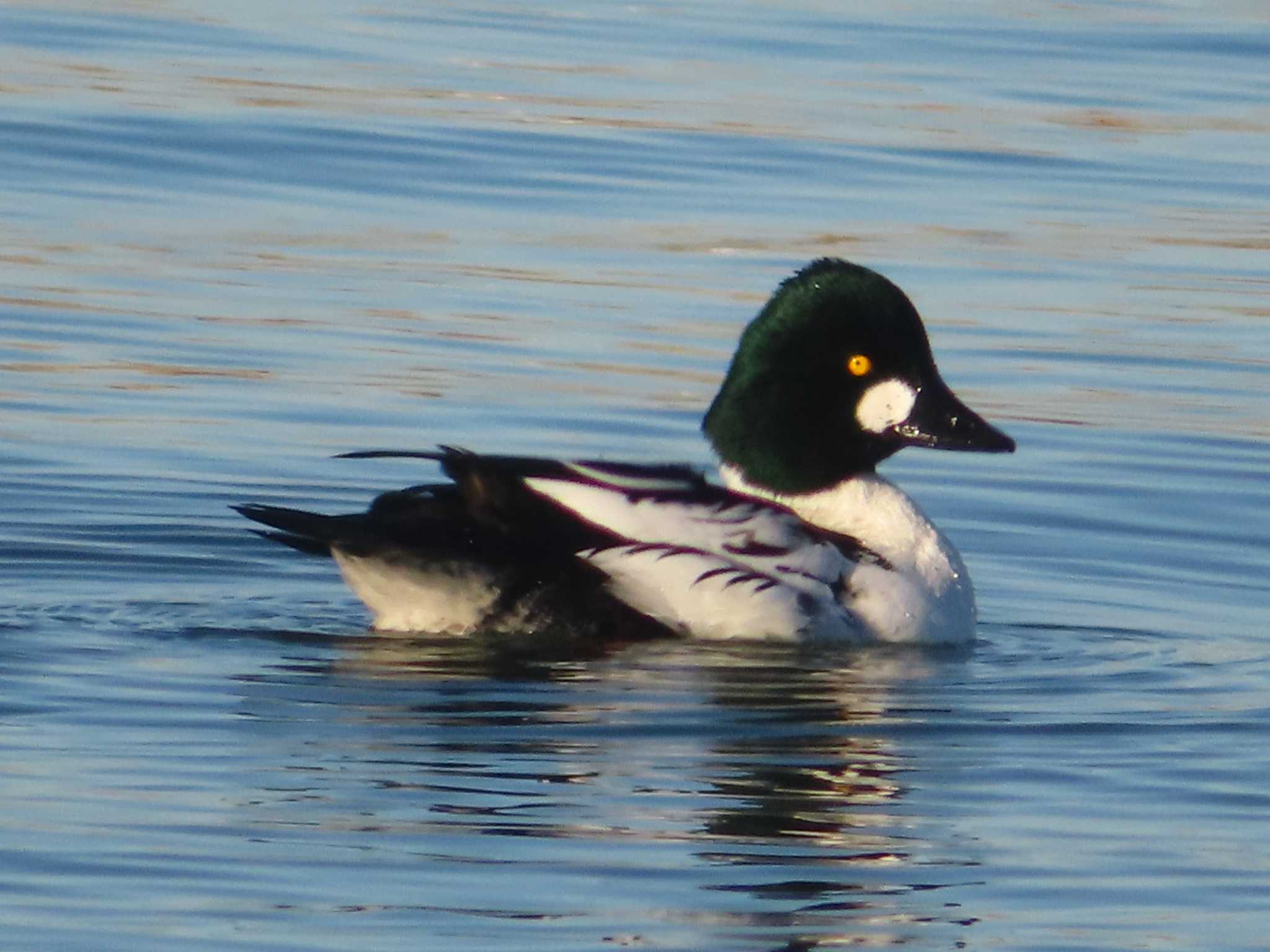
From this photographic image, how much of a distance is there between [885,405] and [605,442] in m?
2.39

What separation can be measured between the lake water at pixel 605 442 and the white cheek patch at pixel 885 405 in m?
0.71

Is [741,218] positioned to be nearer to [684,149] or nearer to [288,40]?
[684,149]

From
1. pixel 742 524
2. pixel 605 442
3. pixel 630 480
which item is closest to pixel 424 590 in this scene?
pixel 630 480

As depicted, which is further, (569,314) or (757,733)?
(569,314)

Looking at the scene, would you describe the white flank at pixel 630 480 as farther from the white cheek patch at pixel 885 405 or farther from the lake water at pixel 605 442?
the white cheek patch at pixel 885 405

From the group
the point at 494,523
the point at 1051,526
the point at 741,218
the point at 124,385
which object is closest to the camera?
the point at 494,523

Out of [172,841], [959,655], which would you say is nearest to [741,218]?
[959,655]

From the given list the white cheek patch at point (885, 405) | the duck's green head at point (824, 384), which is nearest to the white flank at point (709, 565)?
the duck's green head at point (824, 384)

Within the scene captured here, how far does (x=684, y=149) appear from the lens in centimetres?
1628

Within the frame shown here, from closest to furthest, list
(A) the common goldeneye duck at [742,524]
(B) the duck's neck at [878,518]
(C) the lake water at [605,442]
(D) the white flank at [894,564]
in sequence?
(C) the lake water at [605,442] → (A) the common goldeneye duck at [742,524] → (D) the white flank at [894,564] → (B) the duck's neck at [878,518]

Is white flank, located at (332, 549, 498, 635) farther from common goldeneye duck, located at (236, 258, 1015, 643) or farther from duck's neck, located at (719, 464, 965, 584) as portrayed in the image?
duck's neck, located at (719, 464, 965, 584)

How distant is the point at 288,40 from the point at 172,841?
12261 mm

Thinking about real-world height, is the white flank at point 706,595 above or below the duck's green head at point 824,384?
below

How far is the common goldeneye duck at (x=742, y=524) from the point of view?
26.6ft
